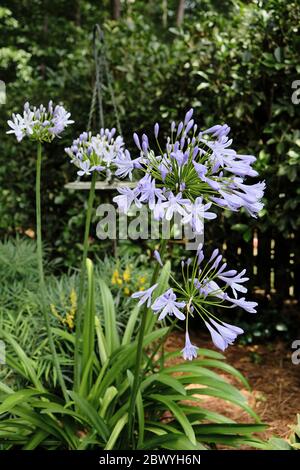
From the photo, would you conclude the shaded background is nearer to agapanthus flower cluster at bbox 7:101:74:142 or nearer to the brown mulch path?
the brown mulch path

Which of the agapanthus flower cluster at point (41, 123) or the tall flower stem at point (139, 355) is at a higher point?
the agapanthus flower cluster at point (41, 123)

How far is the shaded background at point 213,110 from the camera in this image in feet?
11.0

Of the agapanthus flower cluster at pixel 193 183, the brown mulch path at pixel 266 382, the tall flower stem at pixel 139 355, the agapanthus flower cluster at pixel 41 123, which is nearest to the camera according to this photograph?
the agapanthus flower cluster at pixel 193 183

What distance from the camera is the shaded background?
3355mm

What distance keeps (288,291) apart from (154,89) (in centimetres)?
201

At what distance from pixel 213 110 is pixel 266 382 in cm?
200

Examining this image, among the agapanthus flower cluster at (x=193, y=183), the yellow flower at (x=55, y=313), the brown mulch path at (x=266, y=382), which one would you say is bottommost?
the brown mulch path at (x=266, y=382)

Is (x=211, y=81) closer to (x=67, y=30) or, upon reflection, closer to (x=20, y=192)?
(x=20, y=192)

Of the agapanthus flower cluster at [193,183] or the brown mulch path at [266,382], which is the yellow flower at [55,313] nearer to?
→ the brown mulch path at [266,382]

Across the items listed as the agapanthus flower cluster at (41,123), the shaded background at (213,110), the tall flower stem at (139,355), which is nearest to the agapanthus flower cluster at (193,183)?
the tall flower stem at (139,355)

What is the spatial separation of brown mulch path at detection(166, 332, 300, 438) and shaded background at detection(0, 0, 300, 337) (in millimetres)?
199

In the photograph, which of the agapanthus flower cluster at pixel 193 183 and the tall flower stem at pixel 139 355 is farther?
the tall flower stem at pixel 139 355

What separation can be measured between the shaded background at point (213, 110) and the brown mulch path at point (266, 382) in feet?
0.65

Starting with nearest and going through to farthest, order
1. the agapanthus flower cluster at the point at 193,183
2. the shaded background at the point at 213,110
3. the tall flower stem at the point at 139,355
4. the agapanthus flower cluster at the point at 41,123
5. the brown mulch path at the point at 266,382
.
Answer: the agapanthus flower cluster at the point at 193,183
the tall flower stem at the point at 139,355
the agapanthus flower cluster at the point at 41,123
the brown mulch path at the point at 266,382
the shaded background at the point at 213,110
